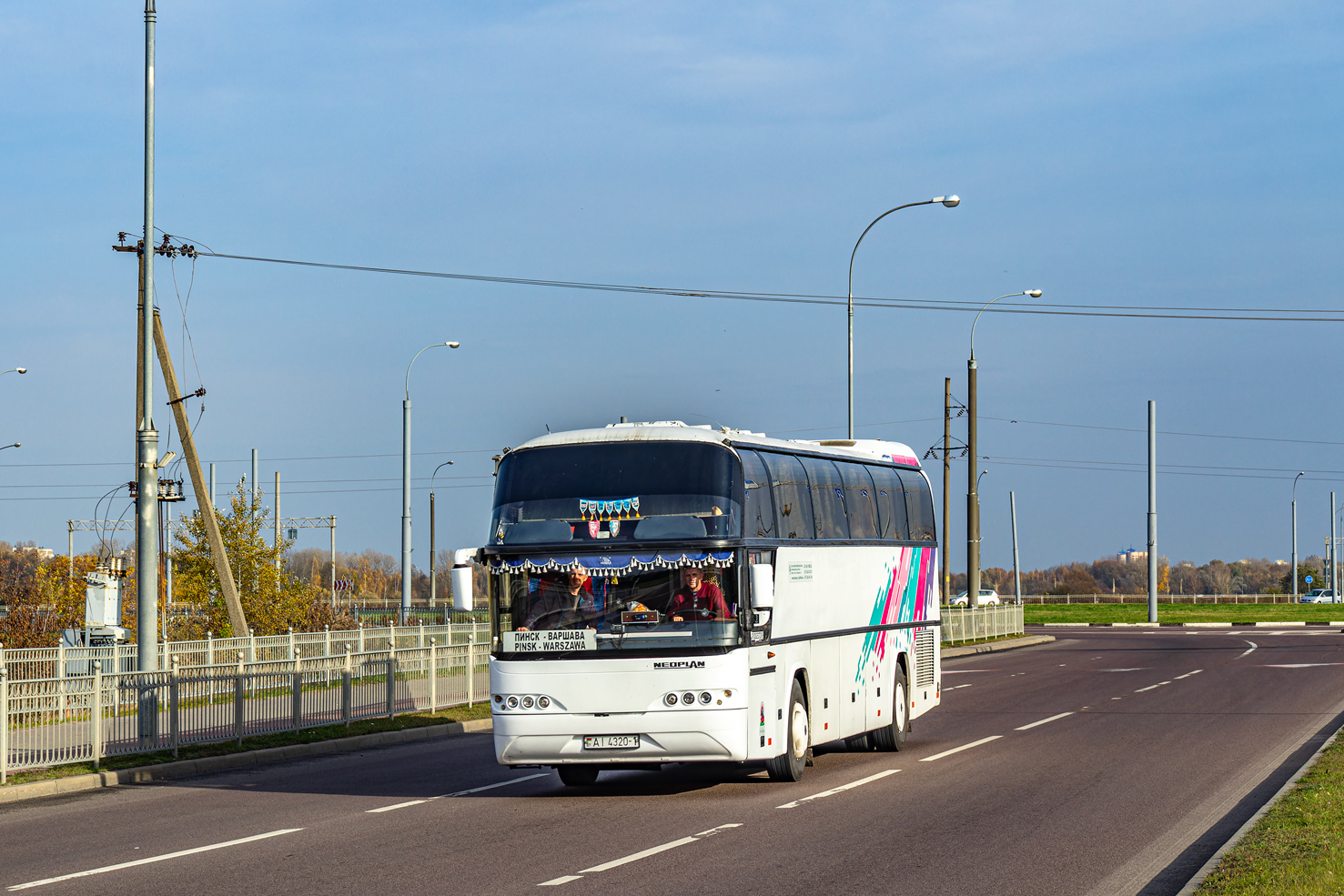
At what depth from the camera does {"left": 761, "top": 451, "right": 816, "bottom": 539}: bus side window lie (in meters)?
16.0

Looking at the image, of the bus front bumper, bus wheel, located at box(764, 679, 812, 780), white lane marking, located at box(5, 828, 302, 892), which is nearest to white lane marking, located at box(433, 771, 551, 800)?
the bus front bumper

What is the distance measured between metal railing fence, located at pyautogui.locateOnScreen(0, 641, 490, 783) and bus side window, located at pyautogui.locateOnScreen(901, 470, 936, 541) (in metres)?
8.27

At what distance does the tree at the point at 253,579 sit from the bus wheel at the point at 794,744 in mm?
36176

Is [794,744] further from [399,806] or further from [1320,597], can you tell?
[1320,597]

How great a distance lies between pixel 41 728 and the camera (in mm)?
17094

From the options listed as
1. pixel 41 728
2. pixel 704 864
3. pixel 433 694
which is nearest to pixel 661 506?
pixel 704 864

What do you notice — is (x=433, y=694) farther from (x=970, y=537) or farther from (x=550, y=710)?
(x=970, y=537)

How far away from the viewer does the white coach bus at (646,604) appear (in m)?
14.3

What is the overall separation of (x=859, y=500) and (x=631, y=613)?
17.4 feet

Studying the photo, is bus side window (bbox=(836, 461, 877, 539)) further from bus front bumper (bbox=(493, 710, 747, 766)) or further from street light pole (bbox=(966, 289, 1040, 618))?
street light pole (bbox=(966, 289, 1040, 618))

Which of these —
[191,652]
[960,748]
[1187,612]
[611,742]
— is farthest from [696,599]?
[1187,612]

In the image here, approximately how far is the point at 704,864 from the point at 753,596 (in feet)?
13.5

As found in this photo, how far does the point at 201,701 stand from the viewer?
1939 cm

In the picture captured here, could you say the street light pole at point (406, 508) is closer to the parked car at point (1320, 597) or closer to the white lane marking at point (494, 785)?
the white lane marking at point (494, 785)
